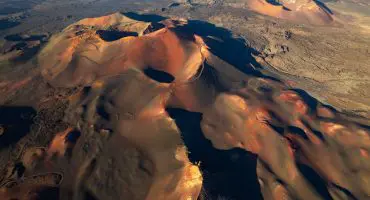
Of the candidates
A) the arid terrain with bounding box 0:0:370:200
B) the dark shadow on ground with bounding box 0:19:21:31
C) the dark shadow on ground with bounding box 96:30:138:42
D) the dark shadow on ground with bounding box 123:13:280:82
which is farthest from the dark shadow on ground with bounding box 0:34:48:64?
the dark shadow on ground with bounding box 123:13:280:82

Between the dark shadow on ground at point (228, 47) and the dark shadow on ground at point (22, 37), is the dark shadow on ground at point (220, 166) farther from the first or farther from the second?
the dark shadow on ground at point (22, 37)

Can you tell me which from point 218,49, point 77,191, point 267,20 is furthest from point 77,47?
point 267,20

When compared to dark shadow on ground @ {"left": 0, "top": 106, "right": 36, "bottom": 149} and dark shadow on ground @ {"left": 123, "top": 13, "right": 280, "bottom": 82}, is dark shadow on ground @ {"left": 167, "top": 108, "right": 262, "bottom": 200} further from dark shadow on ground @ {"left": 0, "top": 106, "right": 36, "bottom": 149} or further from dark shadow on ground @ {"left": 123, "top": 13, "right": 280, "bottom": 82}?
dark shadow on ground @ {"left": 123, "top": 13, "right": 280, "bottom": 82}

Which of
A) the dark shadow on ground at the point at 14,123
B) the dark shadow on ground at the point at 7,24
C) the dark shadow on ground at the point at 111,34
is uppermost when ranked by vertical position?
the dark shadow on ground at the point at 111,34

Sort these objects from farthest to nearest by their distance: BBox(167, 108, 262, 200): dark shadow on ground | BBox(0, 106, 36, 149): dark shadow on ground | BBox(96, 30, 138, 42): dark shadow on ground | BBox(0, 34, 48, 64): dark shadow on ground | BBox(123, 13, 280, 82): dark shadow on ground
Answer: BBox(0, 34, 48, 64): dark shadow on ground
BBox(123, 13, 280, 82): dark shadow on ground
BBox(96, 30, 138, 42): dark shadow on ground
BBox(0, 106, 36, 149): dark shadow on ground
BBox(167, 108, 262, 200): dark shadow on ground

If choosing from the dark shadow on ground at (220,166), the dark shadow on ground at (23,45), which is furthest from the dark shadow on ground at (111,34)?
the dark shadow on ground at (220,166)

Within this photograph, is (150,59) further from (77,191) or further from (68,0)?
(68,0)
